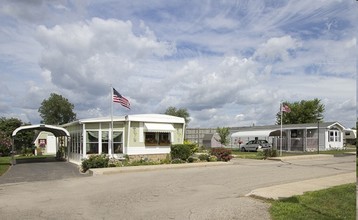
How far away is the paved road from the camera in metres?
9.08

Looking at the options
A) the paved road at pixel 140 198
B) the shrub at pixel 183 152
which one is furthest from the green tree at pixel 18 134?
the paved road at pixel 140 198

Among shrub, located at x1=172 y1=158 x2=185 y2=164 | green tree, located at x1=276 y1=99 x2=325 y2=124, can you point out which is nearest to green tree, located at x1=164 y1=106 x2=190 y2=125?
green tree, located at x1=276 y1=99 x2=325 y2=124

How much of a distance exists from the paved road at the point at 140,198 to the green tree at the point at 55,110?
64.8 meters

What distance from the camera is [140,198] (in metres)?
11.3

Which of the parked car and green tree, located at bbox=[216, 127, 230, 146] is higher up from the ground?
green tree, located at bbox=[216, 127, 230, 146]

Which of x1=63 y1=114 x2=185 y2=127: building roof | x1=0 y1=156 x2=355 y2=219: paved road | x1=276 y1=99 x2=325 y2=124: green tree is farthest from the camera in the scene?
x1=276 y1=99 x2=325 y2=124: green tree

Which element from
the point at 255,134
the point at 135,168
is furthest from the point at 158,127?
the point at 255,134

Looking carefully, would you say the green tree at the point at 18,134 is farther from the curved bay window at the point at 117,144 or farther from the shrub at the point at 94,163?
Answer: the shrub at the point at 94,163

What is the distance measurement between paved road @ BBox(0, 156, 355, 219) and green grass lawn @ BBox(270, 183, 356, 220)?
0.45 m

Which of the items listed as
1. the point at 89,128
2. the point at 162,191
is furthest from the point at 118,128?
the point at 162,191

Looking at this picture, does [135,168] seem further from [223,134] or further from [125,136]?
[223,134]

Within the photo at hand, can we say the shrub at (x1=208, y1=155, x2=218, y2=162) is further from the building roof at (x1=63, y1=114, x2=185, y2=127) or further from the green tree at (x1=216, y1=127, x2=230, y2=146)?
the green tree at (x1=216, y1=127, x2=230, y2=146)

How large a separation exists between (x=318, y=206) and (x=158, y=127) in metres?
18.7

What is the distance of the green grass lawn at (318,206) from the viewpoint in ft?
27.6
